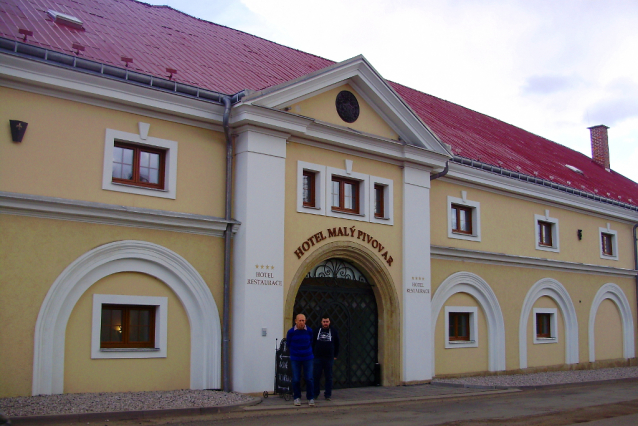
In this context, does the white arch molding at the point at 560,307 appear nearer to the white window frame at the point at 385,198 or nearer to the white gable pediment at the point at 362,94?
the white gable pediment at the point at 362,94

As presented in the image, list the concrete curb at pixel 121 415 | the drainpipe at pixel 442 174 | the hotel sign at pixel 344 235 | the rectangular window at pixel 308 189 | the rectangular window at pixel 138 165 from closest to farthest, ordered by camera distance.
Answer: the concrete curb at pixel 121 415 → the rectangular window at pixel 138 165 → the hotel sign at pixel 344 235 → the rectangular window at pixel 308 189 → the drainpipe at pixel 442 174

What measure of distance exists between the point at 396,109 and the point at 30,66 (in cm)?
910

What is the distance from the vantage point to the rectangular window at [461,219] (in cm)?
2116

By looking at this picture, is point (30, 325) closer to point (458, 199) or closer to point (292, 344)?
point (292, 344)

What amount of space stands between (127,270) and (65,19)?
5.63 meters

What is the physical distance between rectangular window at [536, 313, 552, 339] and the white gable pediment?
325 inches

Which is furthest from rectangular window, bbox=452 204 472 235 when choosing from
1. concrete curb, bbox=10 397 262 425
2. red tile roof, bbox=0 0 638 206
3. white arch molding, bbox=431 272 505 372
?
concrete curb, bbox=10 397 262 425

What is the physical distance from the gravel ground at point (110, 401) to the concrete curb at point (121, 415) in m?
0.17

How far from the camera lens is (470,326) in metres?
21.1

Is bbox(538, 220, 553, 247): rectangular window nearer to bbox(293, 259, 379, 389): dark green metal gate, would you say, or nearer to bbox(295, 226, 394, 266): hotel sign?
bbox(295, 226, 394, 266): hotel sign

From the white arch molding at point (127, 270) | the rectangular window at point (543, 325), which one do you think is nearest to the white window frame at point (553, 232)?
the rectangular window at point (543, 325)

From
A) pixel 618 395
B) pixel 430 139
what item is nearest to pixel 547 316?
pixel 618 395

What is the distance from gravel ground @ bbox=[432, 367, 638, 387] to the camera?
61.8 feet

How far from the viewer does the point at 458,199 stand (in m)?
21.1
